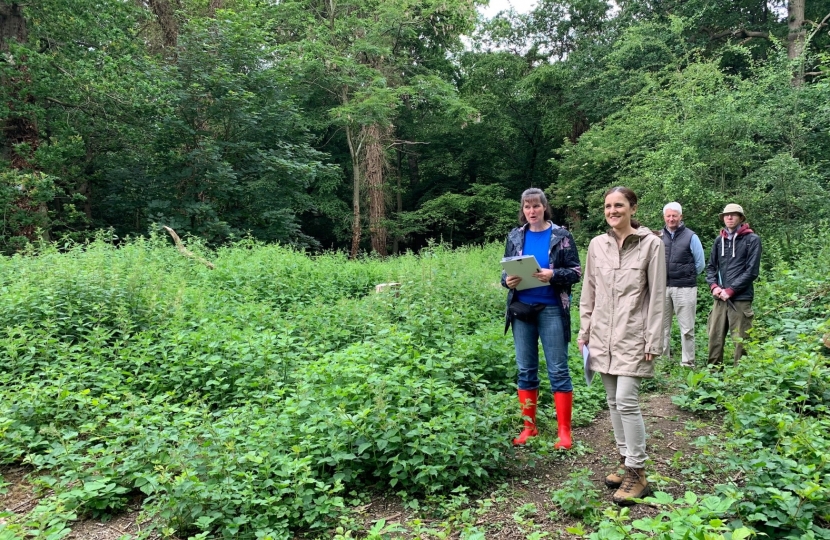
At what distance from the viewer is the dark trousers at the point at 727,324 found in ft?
17.3

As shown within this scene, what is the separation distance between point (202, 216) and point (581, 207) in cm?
1293

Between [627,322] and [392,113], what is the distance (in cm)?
1627

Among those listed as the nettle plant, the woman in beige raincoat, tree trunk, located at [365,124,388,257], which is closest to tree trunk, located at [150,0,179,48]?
tree trunk, located at [365,124,388,257]

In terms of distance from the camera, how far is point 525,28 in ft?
74.2

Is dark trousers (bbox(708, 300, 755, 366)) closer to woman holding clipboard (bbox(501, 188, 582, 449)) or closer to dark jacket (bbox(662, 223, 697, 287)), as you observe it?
dark jacket (bbox(662, 223, 697, 287))

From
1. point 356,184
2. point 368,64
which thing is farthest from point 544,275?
point 368,64

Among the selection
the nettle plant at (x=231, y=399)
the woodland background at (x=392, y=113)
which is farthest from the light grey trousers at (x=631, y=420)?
the woodland background at (x=392, y=113)

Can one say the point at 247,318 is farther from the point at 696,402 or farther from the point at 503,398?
the point at 696,402

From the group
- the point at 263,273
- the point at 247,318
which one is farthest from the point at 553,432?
the point at 263,273

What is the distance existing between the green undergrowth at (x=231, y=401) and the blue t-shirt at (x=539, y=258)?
0.77 m

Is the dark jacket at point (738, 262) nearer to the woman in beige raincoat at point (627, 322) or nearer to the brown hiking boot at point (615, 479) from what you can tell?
the woman in beige raincoat at point (627, 322)

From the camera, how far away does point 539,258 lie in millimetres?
3752

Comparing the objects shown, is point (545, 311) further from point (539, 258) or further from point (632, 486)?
point (632, 486)

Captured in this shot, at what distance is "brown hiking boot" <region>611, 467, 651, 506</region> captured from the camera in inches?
114
